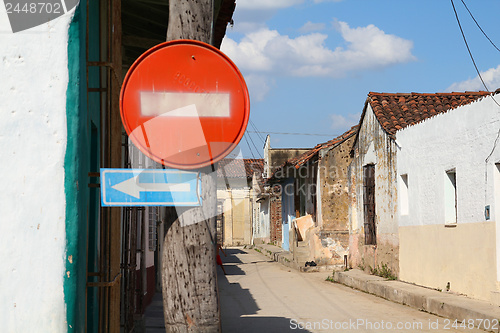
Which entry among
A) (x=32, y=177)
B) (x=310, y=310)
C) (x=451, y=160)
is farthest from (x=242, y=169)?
(x=32, y=177)

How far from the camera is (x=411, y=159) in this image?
13.7 m

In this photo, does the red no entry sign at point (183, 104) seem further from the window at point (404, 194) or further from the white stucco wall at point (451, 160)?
the window at point (404, 194)

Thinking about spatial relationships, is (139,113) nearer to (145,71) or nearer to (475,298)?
(145,71)

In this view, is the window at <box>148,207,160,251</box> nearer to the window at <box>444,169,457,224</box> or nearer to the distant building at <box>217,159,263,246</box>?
the window at <box>444,169,457,224</box>

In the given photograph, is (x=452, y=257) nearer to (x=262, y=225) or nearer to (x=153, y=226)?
(x=153, y=226)

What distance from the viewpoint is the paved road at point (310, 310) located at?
888 cm

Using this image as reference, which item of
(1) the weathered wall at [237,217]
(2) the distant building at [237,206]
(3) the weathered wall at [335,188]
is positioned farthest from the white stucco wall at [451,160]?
(1) the weathered wall at [237,217]

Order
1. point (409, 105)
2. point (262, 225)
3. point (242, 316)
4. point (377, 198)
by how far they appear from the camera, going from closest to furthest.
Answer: point (242, 316), point (377, 198), point (409, 105), point (262, 225)

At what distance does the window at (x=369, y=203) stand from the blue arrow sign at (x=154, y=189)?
14308mm

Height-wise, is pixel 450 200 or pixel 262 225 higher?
pixel 450 200

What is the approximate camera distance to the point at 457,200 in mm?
11328

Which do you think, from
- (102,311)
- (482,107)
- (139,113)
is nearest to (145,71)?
(139,113)

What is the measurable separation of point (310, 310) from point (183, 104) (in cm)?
845

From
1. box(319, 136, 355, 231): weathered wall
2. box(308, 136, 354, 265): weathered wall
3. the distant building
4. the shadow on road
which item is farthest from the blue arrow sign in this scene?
the distant building
